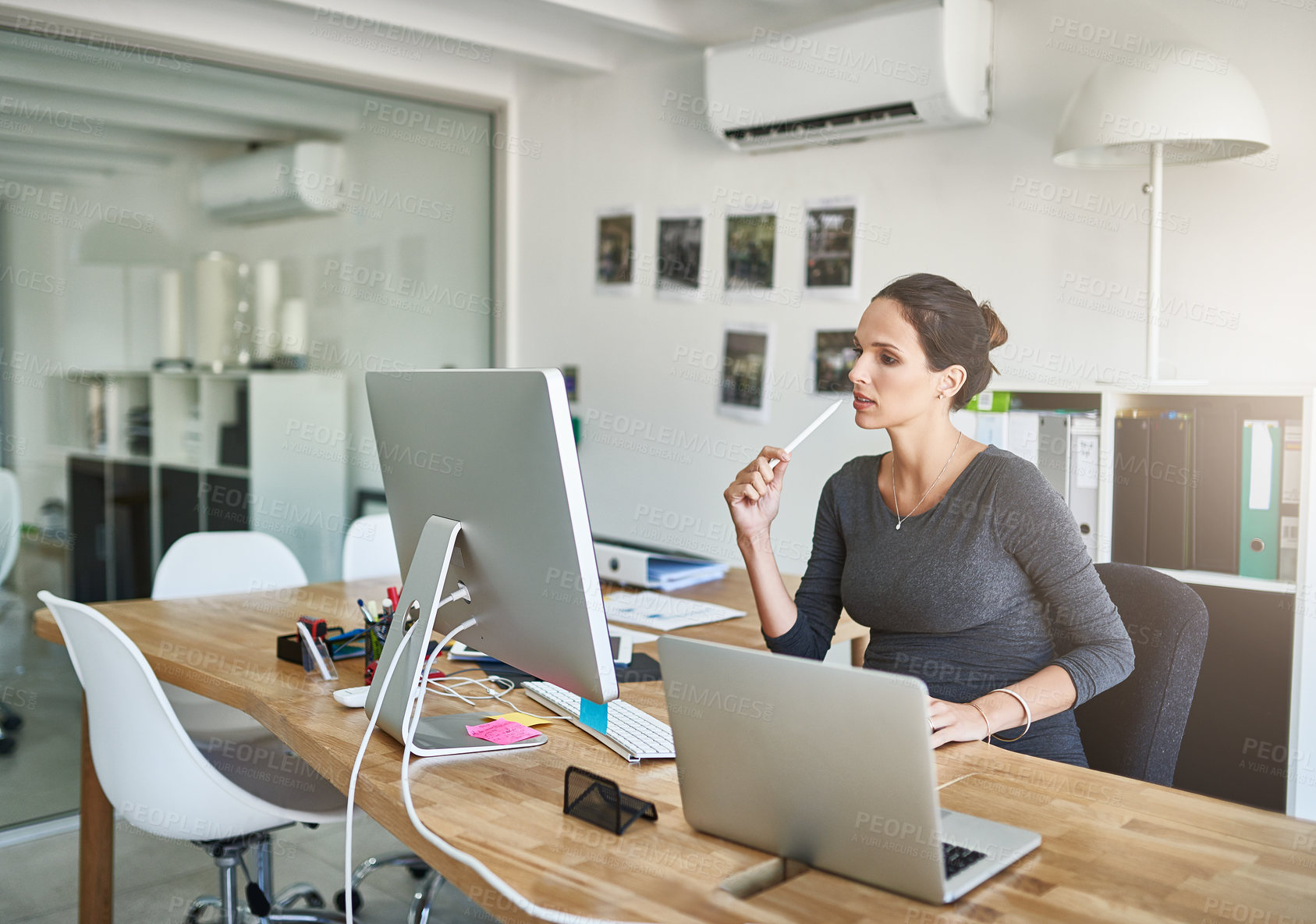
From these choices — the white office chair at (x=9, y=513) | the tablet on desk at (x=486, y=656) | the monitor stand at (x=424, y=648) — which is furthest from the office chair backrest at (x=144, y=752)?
the white office chair at (x=9, y=513)

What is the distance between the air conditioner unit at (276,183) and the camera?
3514 mm

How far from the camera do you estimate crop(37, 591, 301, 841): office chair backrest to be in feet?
5.55

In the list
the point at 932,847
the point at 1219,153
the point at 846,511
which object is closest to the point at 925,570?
the point at 846,511

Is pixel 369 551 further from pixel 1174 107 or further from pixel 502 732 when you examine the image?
pixel 1174 107

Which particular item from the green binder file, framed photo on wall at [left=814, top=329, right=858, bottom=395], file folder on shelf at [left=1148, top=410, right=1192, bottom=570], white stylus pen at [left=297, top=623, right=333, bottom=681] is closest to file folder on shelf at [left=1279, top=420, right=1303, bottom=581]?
the green binder file

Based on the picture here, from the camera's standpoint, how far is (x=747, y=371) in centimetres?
367

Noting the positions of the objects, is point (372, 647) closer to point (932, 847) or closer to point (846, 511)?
point (846, 511)

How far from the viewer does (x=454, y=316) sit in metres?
4.32

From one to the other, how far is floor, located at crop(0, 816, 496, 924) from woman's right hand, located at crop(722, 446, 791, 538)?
1293mm

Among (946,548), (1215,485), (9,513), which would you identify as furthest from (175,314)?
(1215,485)

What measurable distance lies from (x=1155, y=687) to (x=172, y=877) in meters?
2.34

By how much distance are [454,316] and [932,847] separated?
3.69 m

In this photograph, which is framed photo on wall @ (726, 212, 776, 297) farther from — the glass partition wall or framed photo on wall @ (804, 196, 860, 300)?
the glass partition wall

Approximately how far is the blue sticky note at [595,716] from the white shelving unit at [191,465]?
2444 millimetres
